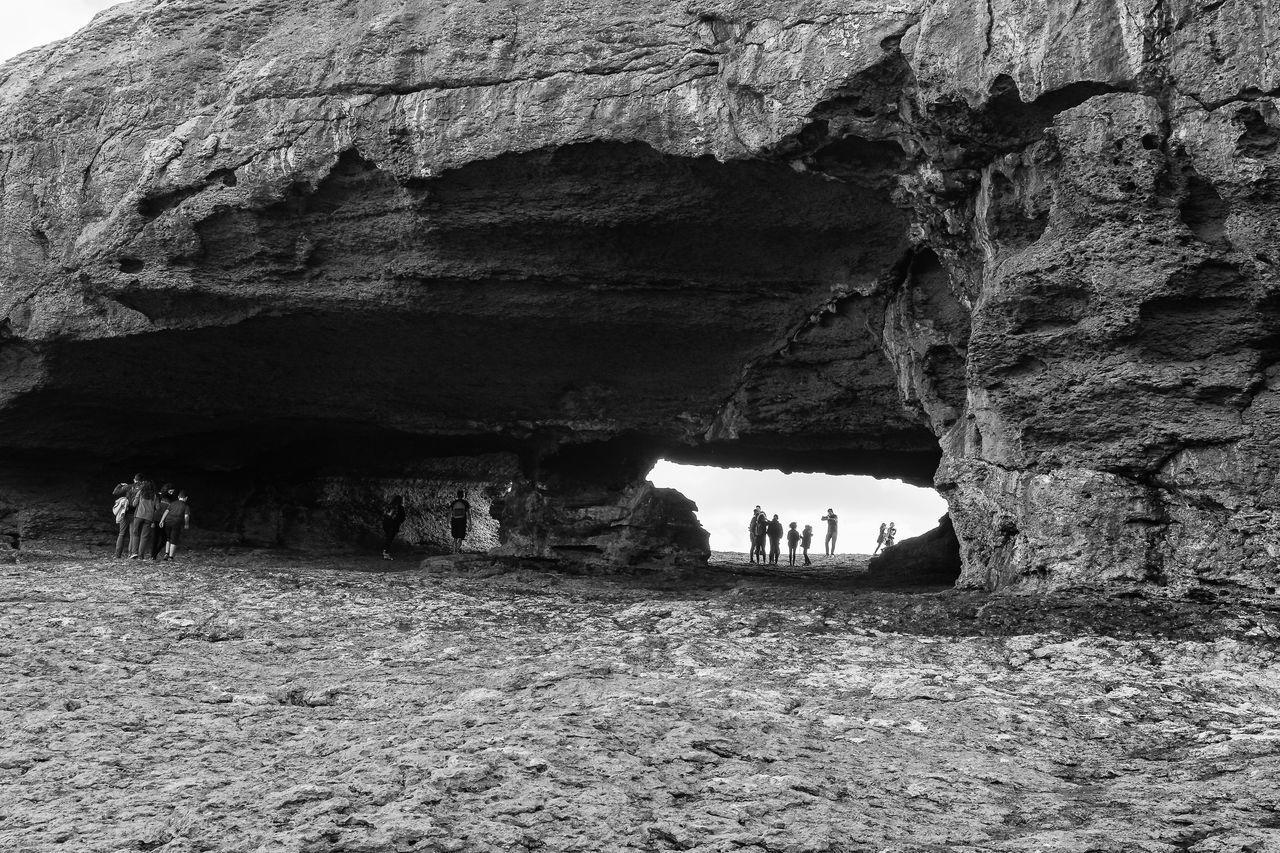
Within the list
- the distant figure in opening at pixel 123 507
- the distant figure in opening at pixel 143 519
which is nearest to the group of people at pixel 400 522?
the distant figure in opening at pixel 143 519

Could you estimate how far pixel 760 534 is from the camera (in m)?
27.1

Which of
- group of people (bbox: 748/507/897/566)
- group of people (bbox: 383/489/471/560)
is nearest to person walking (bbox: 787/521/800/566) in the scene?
group of people (bbox: 748/507/897/566)

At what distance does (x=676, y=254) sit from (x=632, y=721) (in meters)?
9.00

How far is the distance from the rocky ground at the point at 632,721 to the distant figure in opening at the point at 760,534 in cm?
1367

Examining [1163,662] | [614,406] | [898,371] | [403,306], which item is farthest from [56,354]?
[1163,662]

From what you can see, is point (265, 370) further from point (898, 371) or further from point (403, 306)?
point (898, 371)

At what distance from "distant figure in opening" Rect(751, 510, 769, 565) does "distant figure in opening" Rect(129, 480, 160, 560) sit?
1340cm

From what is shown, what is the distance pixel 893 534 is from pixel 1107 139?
63.7ft

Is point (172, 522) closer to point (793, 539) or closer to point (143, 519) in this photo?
point (143, 519)

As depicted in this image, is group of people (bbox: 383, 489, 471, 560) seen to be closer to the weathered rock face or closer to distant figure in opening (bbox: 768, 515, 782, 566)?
the weathered rock face

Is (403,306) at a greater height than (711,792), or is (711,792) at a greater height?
(403,306)

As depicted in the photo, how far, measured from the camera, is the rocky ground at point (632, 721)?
6.13 meters

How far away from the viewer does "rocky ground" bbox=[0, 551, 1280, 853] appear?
6.13 metres

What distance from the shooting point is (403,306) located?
54.4 feet
